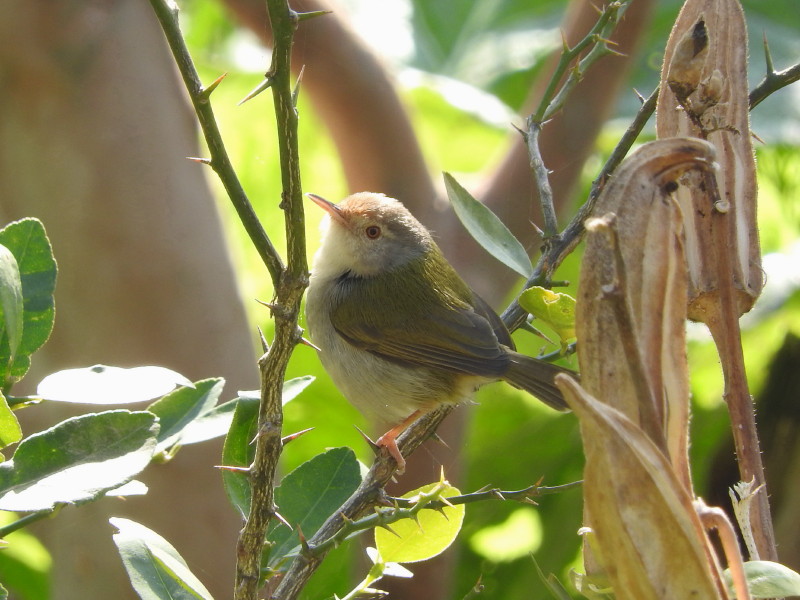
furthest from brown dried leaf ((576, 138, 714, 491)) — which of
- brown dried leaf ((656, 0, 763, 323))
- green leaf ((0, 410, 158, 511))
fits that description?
green leaf ((0, 410, 158, 511))

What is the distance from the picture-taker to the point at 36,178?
242 centimetres

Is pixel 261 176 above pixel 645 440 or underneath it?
above

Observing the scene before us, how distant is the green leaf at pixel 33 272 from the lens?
989 millimetres

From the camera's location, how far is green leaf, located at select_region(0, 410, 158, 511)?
0.80 metres

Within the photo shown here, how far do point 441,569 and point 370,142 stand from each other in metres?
1.41

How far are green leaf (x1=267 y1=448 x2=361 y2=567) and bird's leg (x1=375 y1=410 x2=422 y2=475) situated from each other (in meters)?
0.13

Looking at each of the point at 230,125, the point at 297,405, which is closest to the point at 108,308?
the point at 297,405

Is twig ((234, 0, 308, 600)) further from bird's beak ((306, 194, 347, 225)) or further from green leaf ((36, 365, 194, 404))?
bird's beak ((306, 194, 347, 225))

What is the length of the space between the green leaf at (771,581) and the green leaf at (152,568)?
0.50 metres

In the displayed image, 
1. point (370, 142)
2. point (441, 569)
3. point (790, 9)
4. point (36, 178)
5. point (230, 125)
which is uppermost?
point (790, 9)

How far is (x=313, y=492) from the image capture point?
1.12m

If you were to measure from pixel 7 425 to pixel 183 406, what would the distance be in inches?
9.1

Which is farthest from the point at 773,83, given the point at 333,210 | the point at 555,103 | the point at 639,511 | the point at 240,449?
the point at 333,210

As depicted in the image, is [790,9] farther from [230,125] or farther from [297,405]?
[297,405]
